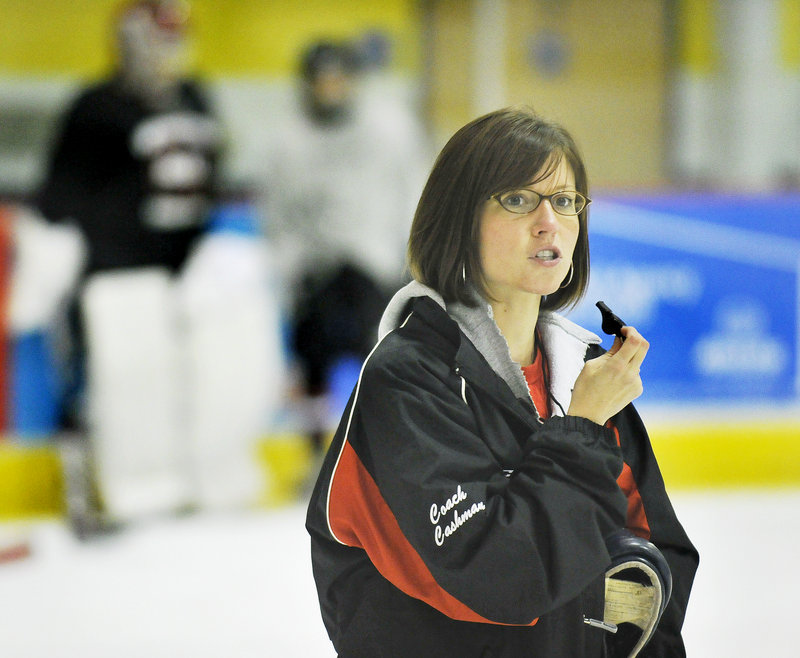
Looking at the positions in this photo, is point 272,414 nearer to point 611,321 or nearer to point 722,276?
point 722,276

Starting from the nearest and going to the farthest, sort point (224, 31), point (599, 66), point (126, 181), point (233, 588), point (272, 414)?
point (233, 588)
point (126, 181)
point (272, 414)
point (224, 31)
point (599, 66)

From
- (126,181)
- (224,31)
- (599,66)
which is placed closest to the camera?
(126,181)

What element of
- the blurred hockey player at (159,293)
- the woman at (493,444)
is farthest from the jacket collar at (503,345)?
the blurred hockey player at (159,293)

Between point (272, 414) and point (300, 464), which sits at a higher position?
point (272, 414)

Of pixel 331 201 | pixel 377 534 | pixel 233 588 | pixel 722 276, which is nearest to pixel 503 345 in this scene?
pixel 377 534

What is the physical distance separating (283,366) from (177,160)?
65cm

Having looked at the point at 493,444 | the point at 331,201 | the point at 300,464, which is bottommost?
the point at 300,464

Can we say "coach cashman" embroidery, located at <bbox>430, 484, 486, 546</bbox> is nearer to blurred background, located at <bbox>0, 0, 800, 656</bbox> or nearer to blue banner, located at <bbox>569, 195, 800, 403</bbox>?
blurred background, located at <bbox>0, 0, 800, 656</bbox>

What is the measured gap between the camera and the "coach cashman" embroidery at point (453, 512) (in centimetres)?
71

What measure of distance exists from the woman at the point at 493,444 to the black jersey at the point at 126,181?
224 cm

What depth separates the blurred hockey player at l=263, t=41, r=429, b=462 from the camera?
2631 millimetres

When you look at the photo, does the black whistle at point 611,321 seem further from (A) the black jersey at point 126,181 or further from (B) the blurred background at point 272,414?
(A) the black jersey at point 126,181

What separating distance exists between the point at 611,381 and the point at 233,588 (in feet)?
5.40

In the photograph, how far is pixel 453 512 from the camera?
2.35ft
